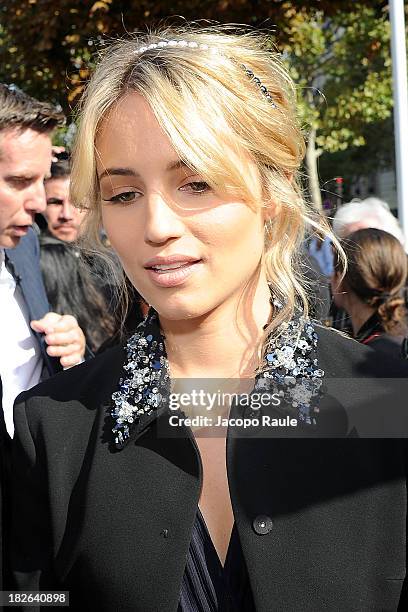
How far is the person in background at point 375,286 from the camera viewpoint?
3574mm

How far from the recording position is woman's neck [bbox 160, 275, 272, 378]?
1627mm

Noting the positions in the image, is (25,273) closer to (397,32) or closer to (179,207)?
(179,207)

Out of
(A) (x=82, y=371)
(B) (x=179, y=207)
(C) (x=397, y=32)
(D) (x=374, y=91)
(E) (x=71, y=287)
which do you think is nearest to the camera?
(B) (x=179, y=207)

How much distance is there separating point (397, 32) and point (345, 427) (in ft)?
13.1

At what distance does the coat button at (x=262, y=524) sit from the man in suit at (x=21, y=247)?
1.47 m

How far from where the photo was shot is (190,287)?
4.99 ft

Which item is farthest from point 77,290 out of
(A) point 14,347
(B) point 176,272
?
(B) point 176,272

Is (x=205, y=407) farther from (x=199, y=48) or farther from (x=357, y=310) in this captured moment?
(x=357, y=310)

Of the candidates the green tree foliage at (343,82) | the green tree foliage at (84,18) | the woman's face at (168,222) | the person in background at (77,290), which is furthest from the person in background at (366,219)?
the green tree foliage at (343,82)

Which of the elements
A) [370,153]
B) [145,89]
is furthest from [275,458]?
[370,153]

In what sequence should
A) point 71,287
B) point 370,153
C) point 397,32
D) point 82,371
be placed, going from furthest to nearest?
point 370,153 → point 397,32 → point 71,287 → point 82,371

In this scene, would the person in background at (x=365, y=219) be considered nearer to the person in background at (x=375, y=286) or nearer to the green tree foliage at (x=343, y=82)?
the person in background at (x=375, y=286)

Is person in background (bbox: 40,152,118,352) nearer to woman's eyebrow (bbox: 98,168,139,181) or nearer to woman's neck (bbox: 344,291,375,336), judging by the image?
woman's neck (bbox: 344,291,375,336)

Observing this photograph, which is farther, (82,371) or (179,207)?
(82,371)
